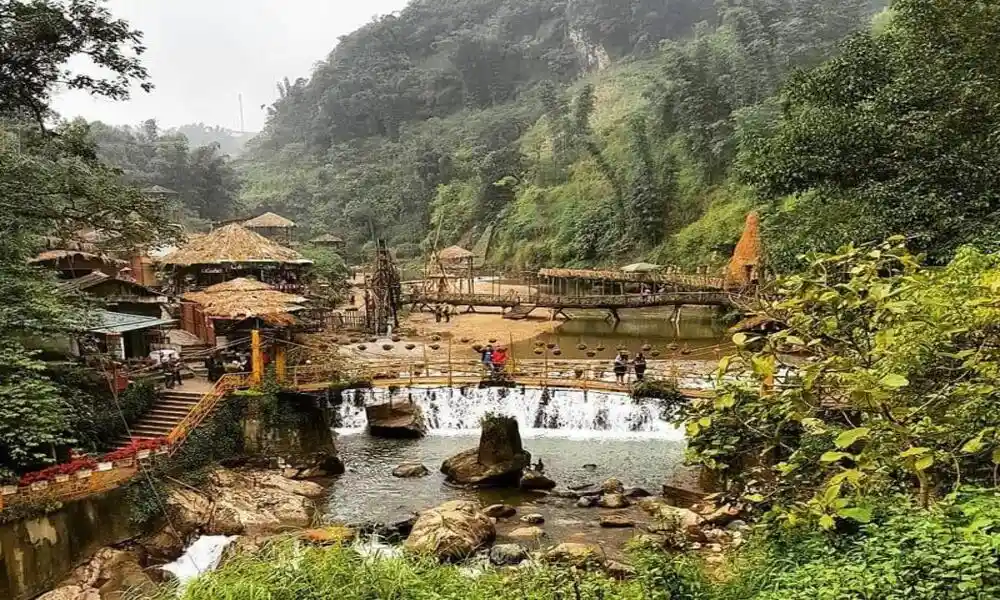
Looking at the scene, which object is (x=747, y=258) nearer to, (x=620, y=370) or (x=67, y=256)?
(x=620, y=370)

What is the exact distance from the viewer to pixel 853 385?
6906 millimetres

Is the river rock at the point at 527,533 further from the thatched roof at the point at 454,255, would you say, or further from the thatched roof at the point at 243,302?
the thatched roof at the point at 454,255

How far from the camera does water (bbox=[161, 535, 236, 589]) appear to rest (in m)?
14.0

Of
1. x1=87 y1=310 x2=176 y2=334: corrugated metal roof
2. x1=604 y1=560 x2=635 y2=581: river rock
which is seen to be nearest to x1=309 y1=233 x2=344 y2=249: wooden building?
x1=87 y1=310 x2=176 y2=334: corrugated metal roof

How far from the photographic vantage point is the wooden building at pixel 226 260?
29969mm

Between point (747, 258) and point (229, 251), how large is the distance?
2571 cm

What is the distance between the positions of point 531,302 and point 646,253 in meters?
10.9

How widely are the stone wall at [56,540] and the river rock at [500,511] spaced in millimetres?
7934

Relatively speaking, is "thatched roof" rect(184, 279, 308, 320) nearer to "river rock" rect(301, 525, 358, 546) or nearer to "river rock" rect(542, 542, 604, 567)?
"river rock" rect(301, 525, 358, 546)

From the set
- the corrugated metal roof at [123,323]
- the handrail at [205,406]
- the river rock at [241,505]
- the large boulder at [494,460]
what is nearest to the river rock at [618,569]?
the large boulder at [494,460]

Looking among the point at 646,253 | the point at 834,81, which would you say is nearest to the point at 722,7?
the point at 646,253

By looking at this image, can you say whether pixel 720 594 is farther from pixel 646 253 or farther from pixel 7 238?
pixel 646 253

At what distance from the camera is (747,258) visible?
115ft

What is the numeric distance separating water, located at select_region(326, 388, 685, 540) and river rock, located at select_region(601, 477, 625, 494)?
53 cm
